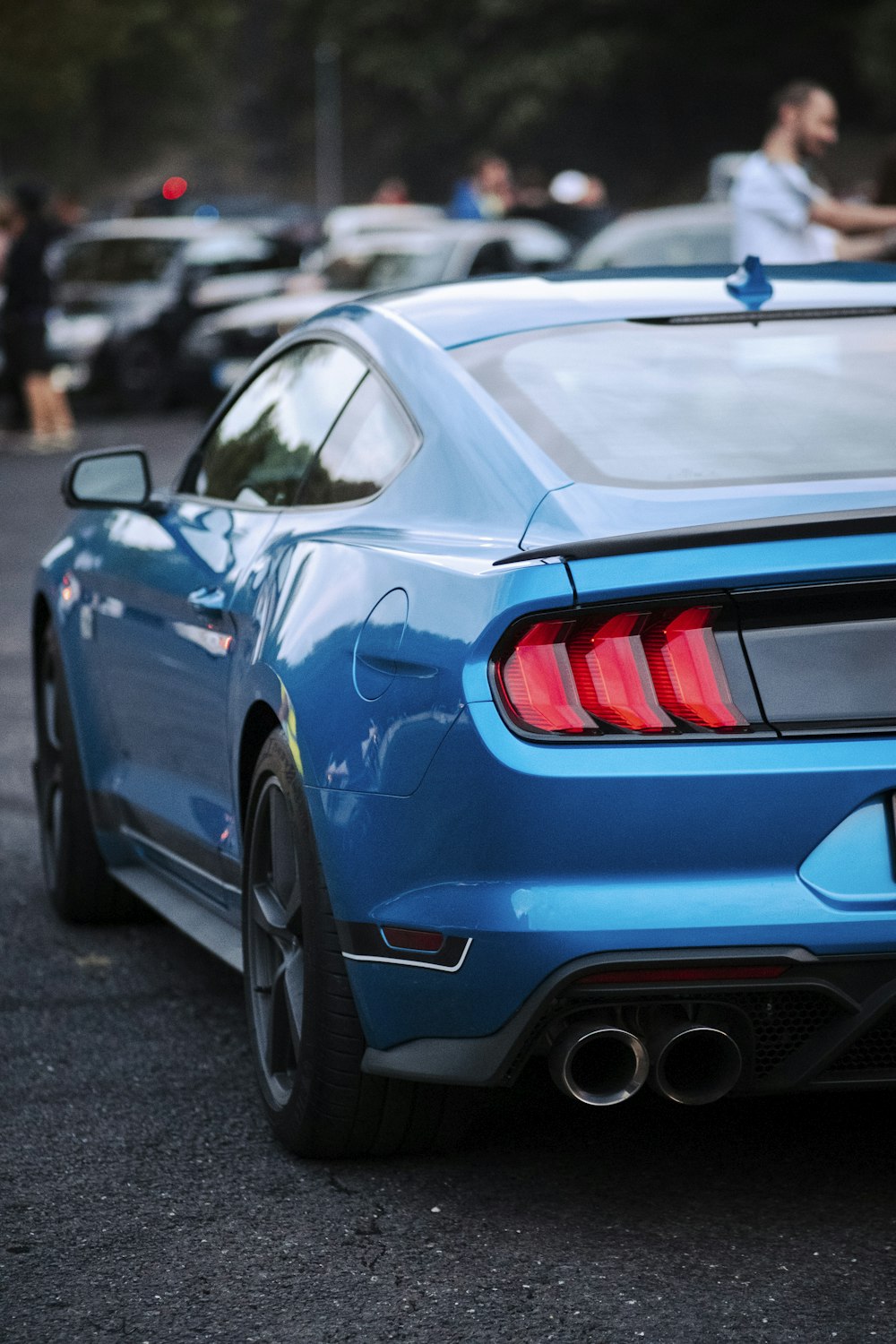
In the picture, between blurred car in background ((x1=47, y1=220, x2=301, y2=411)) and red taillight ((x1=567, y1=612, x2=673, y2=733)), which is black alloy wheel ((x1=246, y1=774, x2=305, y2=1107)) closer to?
red taillight ((x1=567, y1=612, x2=673, y2=733))

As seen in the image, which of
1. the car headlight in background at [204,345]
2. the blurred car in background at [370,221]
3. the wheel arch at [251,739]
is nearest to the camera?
the wheel arch at [251,739]

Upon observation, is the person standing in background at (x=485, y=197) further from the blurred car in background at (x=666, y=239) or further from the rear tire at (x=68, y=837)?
the rear tire at (x=68, y=837)

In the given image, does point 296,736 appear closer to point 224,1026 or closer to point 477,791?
point 477,791

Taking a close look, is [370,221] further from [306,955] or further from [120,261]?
[306,955]

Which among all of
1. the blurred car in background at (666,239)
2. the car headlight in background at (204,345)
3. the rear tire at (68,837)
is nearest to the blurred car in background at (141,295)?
the car headlight in background at (204,345)

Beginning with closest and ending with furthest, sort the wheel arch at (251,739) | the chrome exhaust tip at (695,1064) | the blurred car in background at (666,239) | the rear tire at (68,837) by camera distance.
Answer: the chrome exhaust tip at (695,1064), the wheel arch at (251,739), the rear tire at (68,837), the blurred car in background at (666,239)

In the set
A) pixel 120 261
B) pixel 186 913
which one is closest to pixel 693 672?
pixel 186 913

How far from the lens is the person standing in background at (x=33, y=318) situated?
18.4 m

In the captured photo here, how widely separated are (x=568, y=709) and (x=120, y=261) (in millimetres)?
20810

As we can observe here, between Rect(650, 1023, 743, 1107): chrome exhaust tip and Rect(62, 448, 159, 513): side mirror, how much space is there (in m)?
2.29

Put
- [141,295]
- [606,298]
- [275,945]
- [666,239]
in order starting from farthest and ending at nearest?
1. [141,295]
2. [666,239]
3. [606,298]
4. [275,945]

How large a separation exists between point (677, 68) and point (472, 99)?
7.08 m

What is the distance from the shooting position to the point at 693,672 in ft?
10.4

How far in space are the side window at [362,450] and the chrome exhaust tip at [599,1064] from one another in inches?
44.3
